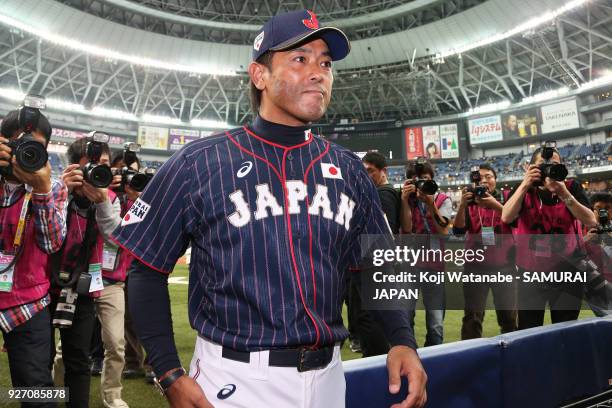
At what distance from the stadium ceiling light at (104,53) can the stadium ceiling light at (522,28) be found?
16.7 m

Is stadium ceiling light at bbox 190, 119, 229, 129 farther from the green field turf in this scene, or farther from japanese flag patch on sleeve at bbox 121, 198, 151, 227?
japanese flag patch on sleeve at bbox 121, 198, 151, 227

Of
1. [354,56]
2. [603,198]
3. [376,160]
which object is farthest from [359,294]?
[354,56]

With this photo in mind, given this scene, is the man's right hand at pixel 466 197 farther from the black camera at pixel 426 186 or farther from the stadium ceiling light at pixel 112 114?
the stadium ceiling light at pixel 112 114

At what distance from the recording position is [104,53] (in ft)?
97.0

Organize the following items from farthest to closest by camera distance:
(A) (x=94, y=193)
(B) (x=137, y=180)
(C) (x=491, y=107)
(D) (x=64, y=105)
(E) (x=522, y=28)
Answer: (C) (x=491, y=107) < (D) (x=64, y=105) < (E) (x=522, y=28) < (B) (x=137, y=180) < (A) (x=94, y=193)

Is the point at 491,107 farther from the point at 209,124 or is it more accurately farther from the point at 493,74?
the point at 209,124

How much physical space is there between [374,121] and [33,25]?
27026 mm

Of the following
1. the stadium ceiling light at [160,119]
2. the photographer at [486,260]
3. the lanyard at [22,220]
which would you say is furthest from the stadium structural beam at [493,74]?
the lanyard at [22,220]

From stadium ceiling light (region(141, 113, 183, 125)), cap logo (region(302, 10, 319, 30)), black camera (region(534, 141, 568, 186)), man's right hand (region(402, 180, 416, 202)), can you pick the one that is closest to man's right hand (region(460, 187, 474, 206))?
man's right hand (region(402, 180, 416, 202))

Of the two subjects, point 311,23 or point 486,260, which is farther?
point 486,260

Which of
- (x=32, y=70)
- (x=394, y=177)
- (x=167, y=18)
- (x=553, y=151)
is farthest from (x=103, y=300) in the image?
(x=394, y=177)

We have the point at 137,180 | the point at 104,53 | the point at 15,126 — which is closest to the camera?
the point at 15,126

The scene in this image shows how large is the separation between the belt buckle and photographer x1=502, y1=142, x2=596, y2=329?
290cm

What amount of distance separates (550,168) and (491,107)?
37.1 m
